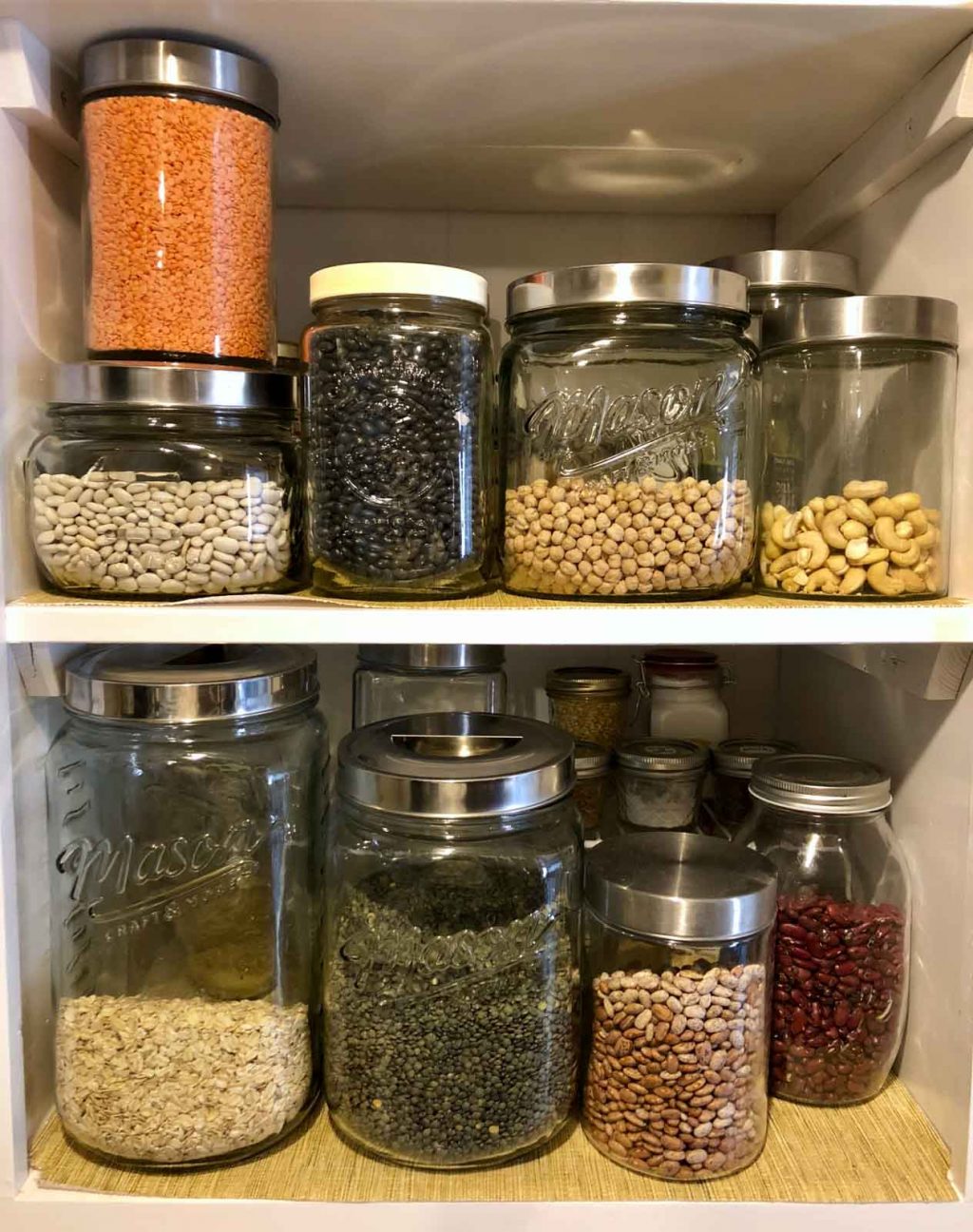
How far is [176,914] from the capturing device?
2.51 ft

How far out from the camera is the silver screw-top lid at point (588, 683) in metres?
1.02

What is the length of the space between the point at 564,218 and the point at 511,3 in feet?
1.46

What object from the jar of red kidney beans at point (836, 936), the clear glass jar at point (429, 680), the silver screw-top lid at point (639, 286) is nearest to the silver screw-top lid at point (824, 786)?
the jar of red kidney beans at point (836, 936)

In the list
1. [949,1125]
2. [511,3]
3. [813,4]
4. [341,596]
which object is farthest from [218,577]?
[949,1125]

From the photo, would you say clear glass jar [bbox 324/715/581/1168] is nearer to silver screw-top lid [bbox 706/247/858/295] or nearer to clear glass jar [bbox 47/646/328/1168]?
clear glass jar [bbox 47/646/328/1168]

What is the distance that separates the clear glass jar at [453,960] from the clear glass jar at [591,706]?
0.25 metres

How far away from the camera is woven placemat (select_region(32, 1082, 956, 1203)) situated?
0.73 meters

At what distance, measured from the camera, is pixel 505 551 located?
31.3 inches

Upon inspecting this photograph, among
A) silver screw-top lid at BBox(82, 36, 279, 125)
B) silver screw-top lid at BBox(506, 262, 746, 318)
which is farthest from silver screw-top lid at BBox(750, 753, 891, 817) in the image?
silver screw-top lid at BBox(82, 36, 279, 125)

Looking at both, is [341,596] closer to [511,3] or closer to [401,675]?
[401,675]

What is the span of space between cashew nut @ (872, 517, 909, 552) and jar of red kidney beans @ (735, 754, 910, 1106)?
19 cm

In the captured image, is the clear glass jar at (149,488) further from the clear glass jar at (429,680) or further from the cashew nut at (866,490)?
the cashew nut at (866,490)

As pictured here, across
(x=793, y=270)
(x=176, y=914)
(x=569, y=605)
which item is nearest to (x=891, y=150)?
(x=793, y=270)

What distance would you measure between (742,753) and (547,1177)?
0.42 meters
